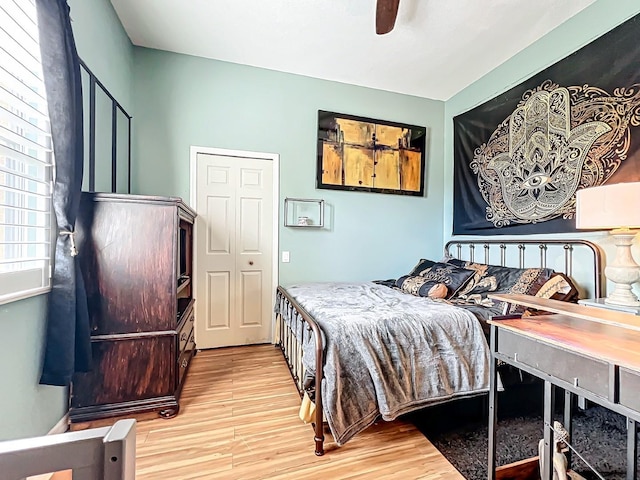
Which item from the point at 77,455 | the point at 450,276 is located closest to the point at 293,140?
the point at 450,276

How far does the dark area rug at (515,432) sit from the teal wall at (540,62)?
45.2 inches

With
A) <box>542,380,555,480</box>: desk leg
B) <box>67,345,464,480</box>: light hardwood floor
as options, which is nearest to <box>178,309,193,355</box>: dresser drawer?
<box>67,345,464,480</box>: light hardwood floor

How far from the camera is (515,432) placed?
6.06 ft

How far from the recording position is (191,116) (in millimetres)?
3055

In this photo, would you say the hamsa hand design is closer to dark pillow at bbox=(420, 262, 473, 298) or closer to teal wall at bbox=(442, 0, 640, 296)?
teal wall at bbox=(442, 0, 640, 296)

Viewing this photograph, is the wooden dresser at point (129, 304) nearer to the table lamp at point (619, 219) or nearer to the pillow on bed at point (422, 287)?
the pillow on bed at point (422, 287)

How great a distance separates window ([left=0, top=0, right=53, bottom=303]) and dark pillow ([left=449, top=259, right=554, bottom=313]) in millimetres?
2798

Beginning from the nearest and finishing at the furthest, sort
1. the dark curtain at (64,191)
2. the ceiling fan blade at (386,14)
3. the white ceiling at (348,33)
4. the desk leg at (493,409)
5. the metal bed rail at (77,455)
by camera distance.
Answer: the metal bed rail at (77,455), the desk leg at (493,409), the dark curtain at (64,191), the ceiling fan blade at (386,14), the white ceiling at (348,33)

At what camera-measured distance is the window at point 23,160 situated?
1.30m

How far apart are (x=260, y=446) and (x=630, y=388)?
1634mm

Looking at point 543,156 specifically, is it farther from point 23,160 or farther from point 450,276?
point 23,160

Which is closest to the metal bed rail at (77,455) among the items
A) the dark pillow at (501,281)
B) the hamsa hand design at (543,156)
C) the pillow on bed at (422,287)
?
the dark pillow at (501,281)

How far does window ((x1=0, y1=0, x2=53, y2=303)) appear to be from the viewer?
4.27ft

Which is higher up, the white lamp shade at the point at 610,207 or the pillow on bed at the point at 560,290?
the white lamp shade at the point at 610,207
